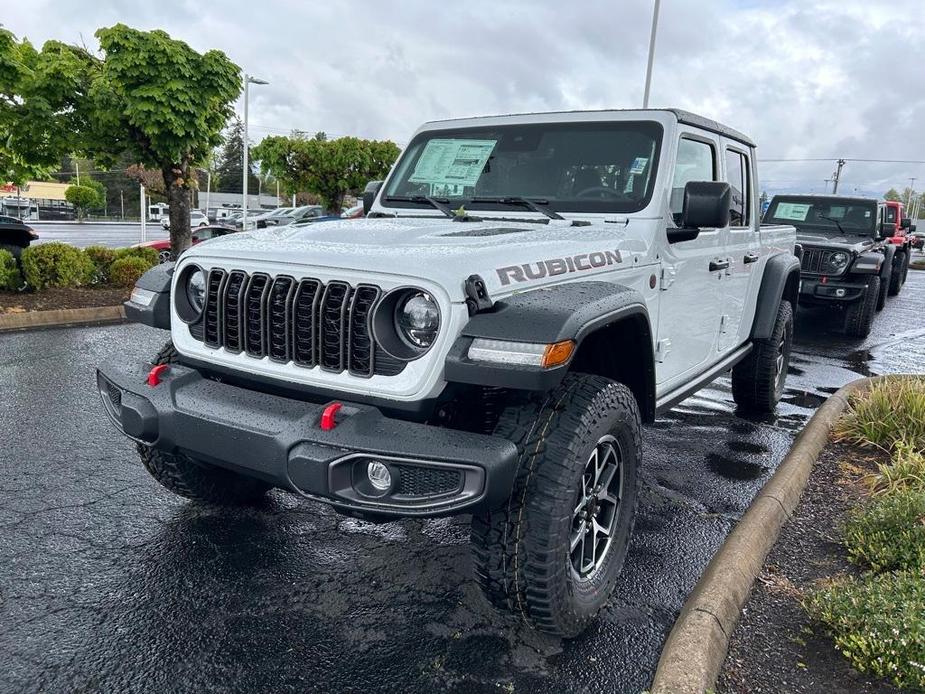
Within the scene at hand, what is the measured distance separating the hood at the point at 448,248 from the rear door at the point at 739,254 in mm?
1381

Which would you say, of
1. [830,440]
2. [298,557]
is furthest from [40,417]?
[830,440]

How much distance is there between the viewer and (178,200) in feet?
36.0

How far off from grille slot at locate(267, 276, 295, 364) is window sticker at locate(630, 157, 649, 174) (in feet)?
6.16

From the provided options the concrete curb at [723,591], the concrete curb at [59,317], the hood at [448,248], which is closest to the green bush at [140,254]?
the concrete curb at [59,317]

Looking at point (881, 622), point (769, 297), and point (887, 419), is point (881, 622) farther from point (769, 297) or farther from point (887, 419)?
point (769, 297)

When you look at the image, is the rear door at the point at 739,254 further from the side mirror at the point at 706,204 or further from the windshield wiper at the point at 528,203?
the windshield wiper at the point at 528,203

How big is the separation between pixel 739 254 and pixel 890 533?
2.09m

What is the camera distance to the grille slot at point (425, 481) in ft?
7.41

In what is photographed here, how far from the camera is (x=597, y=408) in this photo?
8.38 feet

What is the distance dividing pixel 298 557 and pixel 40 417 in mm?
2791

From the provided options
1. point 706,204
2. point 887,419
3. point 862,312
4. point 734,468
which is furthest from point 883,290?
point 706,204

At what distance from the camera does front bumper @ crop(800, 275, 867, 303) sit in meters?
9.62

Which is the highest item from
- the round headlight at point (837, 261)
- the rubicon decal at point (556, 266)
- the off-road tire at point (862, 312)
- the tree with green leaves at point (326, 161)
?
the tree with green leaves at point (326, 161)

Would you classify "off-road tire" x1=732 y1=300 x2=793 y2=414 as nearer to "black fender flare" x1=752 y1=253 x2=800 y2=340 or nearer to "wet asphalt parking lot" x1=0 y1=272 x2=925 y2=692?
"black fender flare" x1=752 y1=253 x2=800 y2=340
